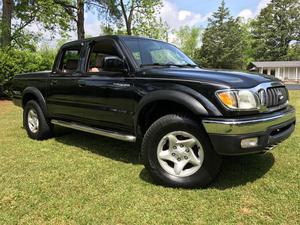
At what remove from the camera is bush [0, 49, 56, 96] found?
533 inches

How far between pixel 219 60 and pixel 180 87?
192 ft

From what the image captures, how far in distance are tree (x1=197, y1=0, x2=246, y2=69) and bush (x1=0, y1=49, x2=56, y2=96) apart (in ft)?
156

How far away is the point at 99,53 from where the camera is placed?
5.31 m

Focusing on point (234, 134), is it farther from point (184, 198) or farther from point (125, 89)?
point (125, 89)

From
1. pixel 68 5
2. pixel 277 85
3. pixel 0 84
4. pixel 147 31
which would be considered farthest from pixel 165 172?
pixel 147 31

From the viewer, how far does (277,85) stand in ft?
13.6

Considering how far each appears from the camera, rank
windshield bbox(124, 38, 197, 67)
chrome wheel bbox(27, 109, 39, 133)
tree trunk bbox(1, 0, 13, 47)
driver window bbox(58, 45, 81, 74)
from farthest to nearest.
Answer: tree trunk bbox(1, 0, 13, 47), chrome wheel bbox(27, 109, 39, 133), driver window bbox(58, 45, 81, 74), windshield bbox(124, 38, 197, 67)

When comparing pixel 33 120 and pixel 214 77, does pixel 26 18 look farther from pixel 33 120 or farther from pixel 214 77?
pixel 214 77

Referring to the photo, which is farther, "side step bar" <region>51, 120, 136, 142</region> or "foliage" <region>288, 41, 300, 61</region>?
"foliage" <region>288, 41, 300, 61</region>

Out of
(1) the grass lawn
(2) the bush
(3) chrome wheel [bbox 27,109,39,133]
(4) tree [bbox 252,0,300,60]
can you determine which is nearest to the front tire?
(1) the grass lawn

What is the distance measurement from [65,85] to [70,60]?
0.54m

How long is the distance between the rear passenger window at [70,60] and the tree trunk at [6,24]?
12.2 m

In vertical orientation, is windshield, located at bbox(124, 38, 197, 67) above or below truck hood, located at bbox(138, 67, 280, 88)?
above

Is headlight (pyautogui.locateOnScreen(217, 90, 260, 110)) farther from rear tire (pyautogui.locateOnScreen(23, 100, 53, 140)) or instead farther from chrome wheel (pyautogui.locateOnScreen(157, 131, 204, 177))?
rear tire (pyautogui.locateOnScreen(23, 100, 53, 140))
